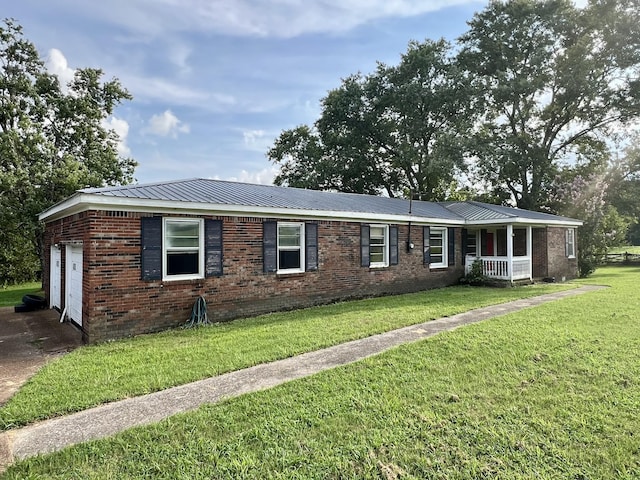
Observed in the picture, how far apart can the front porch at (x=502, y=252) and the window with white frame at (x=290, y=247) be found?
28.7 ft

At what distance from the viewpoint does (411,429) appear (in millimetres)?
3719

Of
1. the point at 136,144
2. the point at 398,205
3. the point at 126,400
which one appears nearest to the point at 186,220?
the point at 126,400

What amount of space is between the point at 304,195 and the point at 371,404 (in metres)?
9.83

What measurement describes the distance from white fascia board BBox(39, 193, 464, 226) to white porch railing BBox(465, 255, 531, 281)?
241 inches

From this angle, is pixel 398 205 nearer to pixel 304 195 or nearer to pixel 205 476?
pixel 304 195

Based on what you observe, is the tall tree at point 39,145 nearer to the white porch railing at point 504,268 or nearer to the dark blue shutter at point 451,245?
the dark blue shutter at point 451,245

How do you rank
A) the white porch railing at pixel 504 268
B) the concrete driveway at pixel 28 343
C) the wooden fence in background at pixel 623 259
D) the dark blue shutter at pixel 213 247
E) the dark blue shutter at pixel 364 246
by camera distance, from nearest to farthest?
the concrete driveway at pixel 28 343 < the dark blue shutter at pixel 213 247 < the dark blue shutter at pixel 364 246 < the white porch railing at pixel 504 268 < the wooden fence in background at pixel 623 259

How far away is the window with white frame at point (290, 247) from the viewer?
34.7 feet

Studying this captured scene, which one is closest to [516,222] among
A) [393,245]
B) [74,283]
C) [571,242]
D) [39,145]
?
[393,245]

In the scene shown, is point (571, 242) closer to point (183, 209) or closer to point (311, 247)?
point (311, 247)

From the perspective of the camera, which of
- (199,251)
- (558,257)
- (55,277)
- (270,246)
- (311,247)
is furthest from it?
(558,257)

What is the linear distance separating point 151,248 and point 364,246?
6.74m

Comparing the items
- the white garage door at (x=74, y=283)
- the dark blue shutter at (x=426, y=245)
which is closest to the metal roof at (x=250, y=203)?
the dark blue shutter at (x=426, y=245)

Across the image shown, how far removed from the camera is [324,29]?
11711 mm
